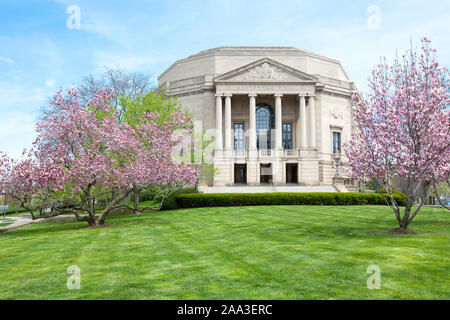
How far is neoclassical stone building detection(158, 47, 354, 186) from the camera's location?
43594 mm

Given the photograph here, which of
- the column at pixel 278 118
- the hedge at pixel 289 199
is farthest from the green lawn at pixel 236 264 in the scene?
the column at pixel 278 118

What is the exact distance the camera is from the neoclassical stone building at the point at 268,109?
4359cm

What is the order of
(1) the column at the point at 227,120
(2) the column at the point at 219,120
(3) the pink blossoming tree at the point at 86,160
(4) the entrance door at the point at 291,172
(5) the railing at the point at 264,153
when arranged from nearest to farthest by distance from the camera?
(3) the pink blossoming tree at the point at 86,160, (5) the railing at the point at 264,153, (2) the column at the point at 219,120, (1) the column at the point at 227,120, (4) the entrance door at the point at 291,172

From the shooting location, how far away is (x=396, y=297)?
666cm

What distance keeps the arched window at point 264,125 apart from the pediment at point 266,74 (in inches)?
185

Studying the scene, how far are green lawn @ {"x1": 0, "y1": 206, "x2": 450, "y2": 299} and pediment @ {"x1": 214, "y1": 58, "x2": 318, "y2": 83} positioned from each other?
31.6m

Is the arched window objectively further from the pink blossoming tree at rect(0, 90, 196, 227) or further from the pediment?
the pink blossoming tree at rect(0, 90, 196, 227)

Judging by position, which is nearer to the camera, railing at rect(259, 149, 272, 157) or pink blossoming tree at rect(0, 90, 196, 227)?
pink blossoming tree at rect(0, 90, 196, 227)

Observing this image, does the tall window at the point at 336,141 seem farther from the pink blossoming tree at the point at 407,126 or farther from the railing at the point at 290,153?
the pink blossoming tree at the point at 407,126

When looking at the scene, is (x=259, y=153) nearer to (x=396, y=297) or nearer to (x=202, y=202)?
(x=202, y=202)

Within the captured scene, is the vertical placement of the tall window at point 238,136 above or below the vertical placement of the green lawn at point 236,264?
above

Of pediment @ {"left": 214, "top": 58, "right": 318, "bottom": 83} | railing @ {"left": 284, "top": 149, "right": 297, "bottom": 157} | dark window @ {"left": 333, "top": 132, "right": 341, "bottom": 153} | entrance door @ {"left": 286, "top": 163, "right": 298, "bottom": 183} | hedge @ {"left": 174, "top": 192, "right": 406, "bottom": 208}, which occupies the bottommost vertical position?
hedge @ {"left": 174, "top": 192, "right": 406, "bottom": 208}

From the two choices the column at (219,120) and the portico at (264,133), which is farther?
the column at (219,120)

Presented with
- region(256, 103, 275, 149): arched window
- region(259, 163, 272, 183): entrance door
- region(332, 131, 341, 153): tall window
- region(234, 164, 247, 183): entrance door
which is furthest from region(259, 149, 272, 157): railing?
region(332, 131, 341, 153): tall window
